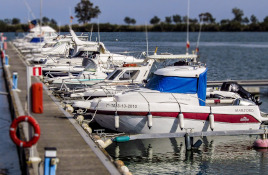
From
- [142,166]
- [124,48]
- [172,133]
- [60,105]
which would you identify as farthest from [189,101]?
[124,48]

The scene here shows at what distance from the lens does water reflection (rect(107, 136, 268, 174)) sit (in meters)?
14.1

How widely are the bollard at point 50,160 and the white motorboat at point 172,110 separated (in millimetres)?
5901

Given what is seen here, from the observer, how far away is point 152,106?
49.8ft

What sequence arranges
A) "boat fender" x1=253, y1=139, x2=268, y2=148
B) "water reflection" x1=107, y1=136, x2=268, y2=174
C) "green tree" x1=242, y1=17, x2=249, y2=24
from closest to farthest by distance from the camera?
"water reflection" x1=107, y1=136, x2=268, y2=174 → "boat fender" x1=253, y1=139, x2=268, y2=148 → "green tree" x1=242, y1=17, x2=249, y2=24

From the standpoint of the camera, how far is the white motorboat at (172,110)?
600 inches

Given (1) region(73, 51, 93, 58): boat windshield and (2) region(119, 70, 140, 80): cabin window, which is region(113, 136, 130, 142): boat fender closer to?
(2) region(119, 70, 140, 80): cabin window

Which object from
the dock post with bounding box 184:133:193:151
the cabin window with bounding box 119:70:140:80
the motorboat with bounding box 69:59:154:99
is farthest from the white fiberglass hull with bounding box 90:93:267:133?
the cabin window with bounding box 119:70:140:80

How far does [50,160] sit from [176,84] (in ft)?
24.6

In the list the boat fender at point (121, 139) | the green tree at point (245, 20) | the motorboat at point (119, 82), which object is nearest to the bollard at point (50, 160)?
the boat fender at point (121, 139)

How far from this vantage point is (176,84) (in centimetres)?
1612

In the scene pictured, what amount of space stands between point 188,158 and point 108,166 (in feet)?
16.7

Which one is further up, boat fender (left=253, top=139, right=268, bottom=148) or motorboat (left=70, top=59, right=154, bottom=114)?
motorboat (left=70, top=59, right=154, bottom=114)

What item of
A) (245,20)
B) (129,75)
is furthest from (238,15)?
(129,75)

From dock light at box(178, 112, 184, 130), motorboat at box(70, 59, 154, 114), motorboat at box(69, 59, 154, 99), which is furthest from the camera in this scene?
motorboat at box(69, 59, 154, 99)
